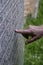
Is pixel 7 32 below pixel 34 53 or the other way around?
the other way around

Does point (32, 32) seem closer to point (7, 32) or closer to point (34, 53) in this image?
point (7, 32)

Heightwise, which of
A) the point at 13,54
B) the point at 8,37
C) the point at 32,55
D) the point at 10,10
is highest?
the point at 10,10

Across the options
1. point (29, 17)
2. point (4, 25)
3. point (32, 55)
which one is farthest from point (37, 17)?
point (4, 25)

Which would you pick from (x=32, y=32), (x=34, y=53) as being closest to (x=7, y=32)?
(x=32, y=32)

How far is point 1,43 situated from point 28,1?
5.19m

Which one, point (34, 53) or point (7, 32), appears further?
point (34, 53)

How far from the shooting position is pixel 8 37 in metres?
2.65

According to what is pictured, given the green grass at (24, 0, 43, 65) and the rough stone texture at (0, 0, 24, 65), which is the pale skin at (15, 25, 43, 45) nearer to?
the rough stone texture at (0, 0, 24, 65)

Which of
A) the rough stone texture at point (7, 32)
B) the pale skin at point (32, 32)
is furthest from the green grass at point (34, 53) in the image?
the pale skin at point (32, 32)

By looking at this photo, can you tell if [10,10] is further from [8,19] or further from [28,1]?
[28,1]

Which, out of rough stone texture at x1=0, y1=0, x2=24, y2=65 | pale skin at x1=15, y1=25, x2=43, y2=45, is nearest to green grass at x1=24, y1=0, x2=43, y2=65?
rough stone texture at x1=0, y1=0, x2=24, y2=65

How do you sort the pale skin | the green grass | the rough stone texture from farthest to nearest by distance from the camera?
the green grass
the pale skin
the rough stone texture

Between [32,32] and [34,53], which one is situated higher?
[32,32]

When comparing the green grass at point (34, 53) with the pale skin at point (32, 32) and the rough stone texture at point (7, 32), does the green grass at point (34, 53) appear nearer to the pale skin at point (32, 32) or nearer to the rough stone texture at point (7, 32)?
the rough stone texture at point (7, 32)
